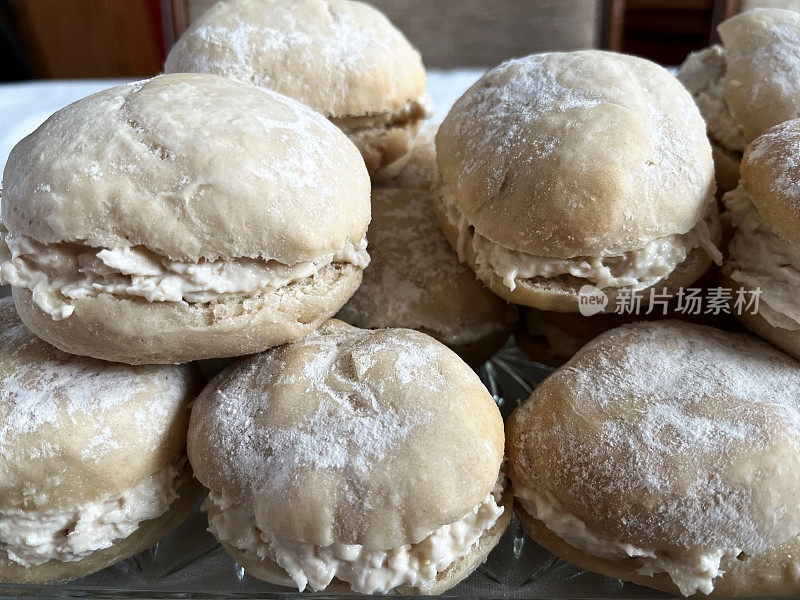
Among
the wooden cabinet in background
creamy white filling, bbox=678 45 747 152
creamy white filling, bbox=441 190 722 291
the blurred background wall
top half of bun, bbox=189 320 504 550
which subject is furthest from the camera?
the wooden cabinet in background

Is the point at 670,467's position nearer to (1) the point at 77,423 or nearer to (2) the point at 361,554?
(2) the point at 361,554

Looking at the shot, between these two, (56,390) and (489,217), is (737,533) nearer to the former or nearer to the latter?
(489,217)

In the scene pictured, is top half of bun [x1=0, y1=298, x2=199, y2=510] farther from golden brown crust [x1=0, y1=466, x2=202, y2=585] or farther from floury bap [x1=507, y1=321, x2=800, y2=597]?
floury bap [x1=507, y1=321, x2=800, y2=597]

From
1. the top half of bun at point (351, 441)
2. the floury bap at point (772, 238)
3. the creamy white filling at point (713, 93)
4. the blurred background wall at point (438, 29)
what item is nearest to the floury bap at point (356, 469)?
the top half of bun at point (351, 441)

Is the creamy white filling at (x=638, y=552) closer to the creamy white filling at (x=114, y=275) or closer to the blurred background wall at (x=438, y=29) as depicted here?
the creamy white filling at (x=114, y=275)

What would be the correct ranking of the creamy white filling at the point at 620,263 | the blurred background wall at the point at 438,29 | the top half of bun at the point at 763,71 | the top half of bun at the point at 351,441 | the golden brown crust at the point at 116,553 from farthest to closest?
1. the blurred background wall at the point at 438,29
2. the top half of bun at the point at 763,71
3. the creamy white filling at the point at 620,263
4. the golden brown crust at the point at 116,553
5. the top half of bun at the point at 351,441

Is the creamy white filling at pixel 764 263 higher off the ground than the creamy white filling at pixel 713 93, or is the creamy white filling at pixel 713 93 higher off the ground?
the creamy white filling at pixel 713 93

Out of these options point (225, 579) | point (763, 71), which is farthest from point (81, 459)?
point (763, 71)

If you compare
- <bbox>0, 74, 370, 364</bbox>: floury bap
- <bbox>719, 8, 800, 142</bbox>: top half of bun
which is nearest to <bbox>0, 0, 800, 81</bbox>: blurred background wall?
<bbox>719, 8, 800, 142</bbox>: top half of bun
